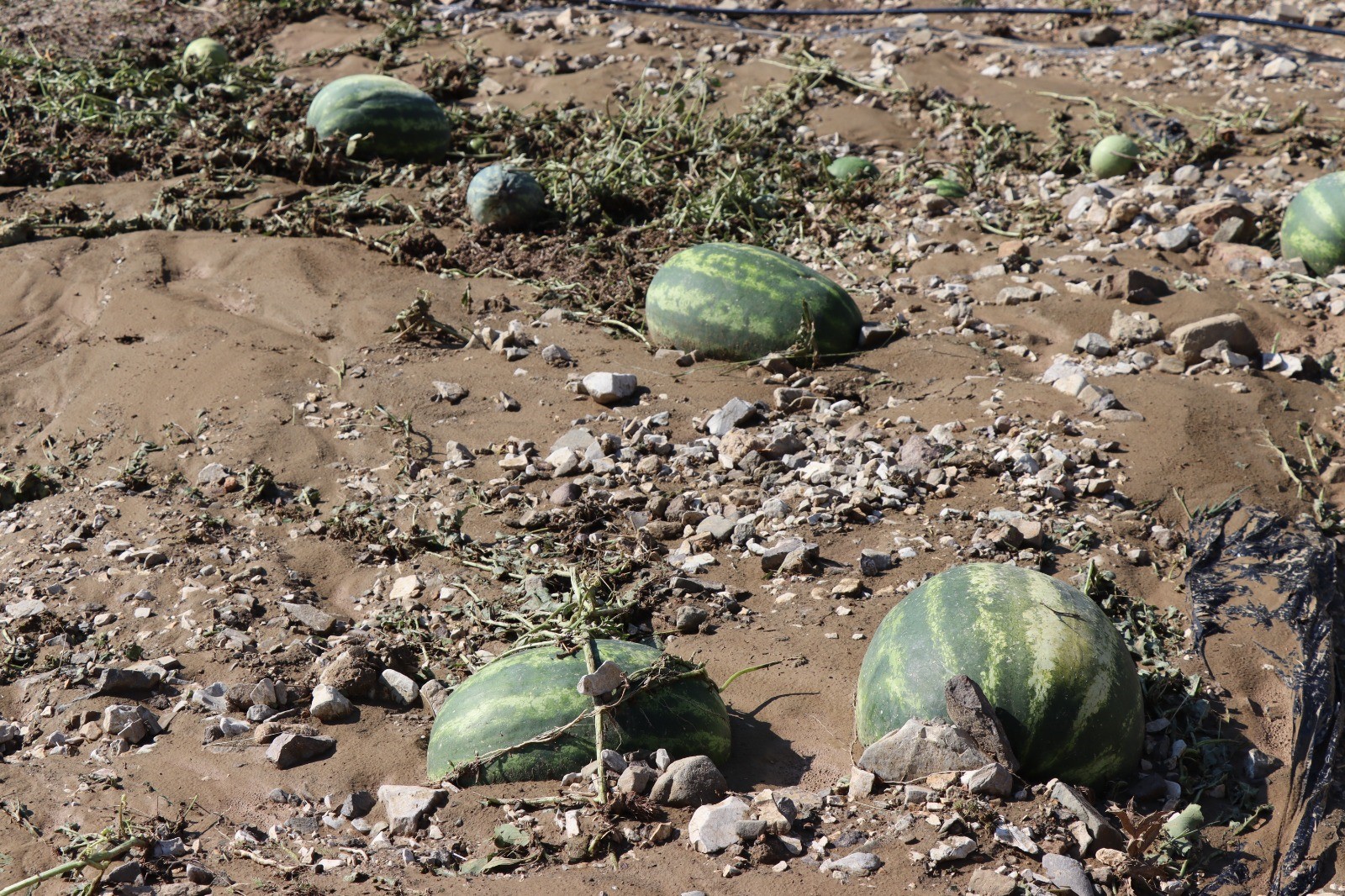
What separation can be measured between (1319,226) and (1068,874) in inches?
160

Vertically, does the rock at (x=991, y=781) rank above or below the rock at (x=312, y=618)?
above

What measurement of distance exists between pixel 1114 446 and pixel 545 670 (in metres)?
2.39

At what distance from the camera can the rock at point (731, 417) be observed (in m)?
4.45

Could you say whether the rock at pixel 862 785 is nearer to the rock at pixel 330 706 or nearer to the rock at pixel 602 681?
the rock at pixel 602 681

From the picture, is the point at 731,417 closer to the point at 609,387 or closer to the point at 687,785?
the point at 609,387

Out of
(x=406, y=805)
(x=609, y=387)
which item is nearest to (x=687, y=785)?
(x=406, y=805)

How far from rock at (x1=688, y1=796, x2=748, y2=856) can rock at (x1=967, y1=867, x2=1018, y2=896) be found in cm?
52

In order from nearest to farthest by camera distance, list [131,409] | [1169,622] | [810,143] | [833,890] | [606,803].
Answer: [833,890]
[606,803]
[1169,622]
[131,409]
[810,143]

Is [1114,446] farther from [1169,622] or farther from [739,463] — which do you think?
[739,463]

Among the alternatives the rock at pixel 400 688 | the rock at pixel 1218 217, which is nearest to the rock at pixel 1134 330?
the rock at pixel 1218 217

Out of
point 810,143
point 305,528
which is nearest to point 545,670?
point 305,528

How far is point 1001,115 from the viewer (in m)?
7.36

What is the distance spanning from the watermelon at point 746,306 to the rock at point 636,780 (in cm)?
252

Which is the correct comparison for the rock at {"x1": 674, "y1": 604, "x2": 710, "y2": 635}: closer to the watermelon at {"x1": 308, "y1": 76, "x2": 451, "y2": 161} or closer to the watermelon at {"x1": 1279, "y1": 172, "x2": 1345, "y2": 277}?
the watermelon at {"x1": 1279, "y1": 172, "x2": 1345, "y2": 277}
